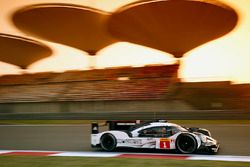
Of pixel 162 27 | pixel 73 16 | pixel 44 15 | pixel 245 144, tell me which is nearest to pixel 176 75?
pixel 162 27

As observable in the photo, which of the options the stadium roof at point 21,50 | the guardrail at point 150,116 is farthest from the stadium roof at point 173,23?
the stadium roof at point 21,50

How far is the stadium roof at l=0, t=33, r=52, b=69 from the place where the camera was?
42281 millimetres

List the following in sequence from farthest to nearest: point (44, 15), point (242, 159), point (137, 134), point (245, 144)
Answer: point (44, 15), point (245, 144), point (137, 134), point (242, 159)

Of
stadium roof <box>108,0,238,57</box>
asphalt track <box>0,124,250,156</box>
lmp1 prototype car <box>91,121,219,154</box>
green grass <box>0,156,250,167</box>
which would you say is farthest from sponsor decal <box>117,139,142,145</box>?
stadium roof <box>108,0,238,57</box>

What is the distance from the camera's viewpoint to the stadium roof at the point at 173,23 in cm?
2933

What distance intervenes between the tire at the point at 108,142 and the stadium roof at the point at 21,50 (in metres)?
32.8

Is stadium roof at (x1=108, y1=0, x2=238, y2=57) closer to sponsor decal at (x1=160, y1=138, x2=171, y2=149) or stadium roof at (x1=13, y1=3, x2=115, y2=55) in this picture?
stadium roof at (x1=13, y1=3, x2=115, y2=55)

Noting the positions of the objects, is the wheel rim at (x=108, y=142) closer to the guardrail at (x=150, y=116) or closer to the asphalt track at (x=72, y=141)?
the asphalt track at (x=72, y=141)

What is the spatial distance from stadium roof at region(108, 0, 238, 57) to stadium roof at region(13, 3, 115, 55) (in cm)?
192

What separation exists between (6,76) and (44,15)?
42.8ft

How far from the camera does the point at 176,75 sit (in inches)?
1292

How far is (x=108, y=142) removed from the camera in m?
10.7

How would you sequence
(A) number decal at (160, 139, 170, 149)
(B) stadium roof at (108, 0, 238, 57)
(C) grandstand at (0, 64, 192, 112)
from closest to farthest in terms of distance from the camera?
1. (A) number decal at (160, 139, 170, 149)
2. (C) grandstand at (0, 64, 192, 112)
3. (B) stadium roof at (108, 0, 238, 57)

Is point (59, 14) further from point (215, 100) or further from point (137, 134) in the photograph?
point (137, 134)
